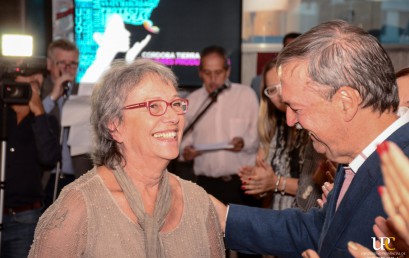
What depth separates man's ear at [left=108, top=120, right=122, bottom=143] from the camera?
2633 mm

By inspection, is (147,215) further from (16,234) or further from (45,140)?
(45,140)

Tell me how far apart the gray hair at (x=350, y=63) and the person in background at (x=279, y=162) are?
1.28 m

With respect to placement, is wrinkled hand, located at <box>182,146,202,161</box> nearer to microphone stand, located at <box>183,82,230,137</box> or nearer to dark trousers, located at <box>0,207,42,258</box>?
microphone stand, located at <box>183,82,230,137</box>

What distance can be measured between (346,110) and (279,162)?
2.07 m

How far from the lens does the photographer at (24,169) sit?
4.20 m

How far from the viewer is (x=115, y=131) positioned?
2.66m

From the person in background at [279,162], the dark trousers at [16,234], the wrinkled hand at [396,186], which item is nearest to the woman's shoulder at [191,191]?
the person in background at [279,162]

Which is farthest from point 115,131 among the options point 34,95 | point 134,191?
point 34,95

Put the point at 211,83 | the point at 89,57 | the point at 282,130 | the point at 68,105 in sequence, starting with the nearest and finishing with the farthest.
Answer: the point at 282,130
the point at 68,105
the point at 211,83
the point at 89,57

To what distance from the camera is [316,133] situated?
7.22 feet

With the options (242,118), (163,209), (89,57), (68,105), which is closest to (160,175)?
(163,209)

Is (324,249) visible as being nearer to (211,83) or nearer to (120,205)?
(120,205)

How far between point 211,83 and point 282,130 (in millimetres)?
1673

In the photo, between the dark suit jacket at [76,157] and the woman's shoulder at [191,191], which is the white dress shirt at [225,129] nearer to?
the dark suit jacket at [76,157]
